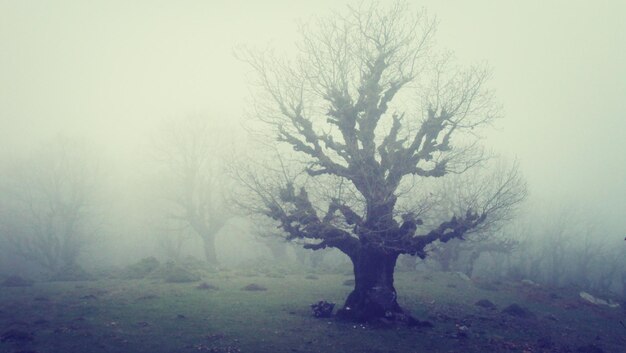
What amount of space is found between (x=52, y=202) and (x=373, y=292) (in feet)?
131

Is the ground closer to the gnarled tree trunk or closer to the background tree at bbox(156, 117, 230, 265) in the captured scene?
the gnarled tree trunk

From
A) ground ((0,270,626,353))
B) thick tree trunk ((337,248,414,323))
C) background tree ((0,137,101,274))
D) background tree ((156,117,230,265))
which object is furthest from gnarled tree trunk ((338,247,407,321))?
background tree ((0,137,101,274))

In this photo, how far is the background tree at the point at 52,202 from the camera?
1607 inches

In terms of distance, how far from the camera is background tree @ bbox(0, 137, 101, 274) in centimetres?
4081

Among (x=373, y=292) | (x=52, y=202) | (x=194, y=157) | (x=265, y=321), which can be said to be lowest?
(x=265, y=321)

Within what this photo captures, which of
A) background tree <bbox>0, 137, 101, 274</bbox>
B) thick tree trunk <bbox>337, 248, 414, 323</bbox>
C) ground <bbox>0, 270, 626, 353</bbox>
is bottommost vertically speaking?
ground <bbox>0, 270, 626, 353</bbox>

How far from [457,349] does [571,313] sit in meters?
15.7

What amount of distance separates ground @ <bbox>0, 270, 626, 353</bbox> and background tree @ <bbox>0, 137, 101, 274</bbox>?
18361 mm

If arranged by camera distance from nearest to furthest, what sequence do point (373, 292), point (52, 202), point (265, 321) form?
point (265, 321) < point (373, 292) < point (52, 202)

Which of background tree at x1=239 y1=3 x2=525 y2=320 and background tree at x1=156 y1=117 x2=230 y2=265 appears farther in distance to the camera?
background tree at x1=156 y1=117 x2=230 y2=265

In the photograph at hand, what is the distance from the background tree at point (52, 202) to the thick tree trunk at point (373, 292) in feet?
116

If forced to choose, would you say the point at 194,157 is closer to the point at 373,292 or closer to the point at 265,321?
the point at 265,321

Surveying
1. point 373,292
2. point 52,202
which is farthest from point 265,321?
point 52,202

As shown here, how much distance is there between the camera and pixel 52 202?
42031mm
